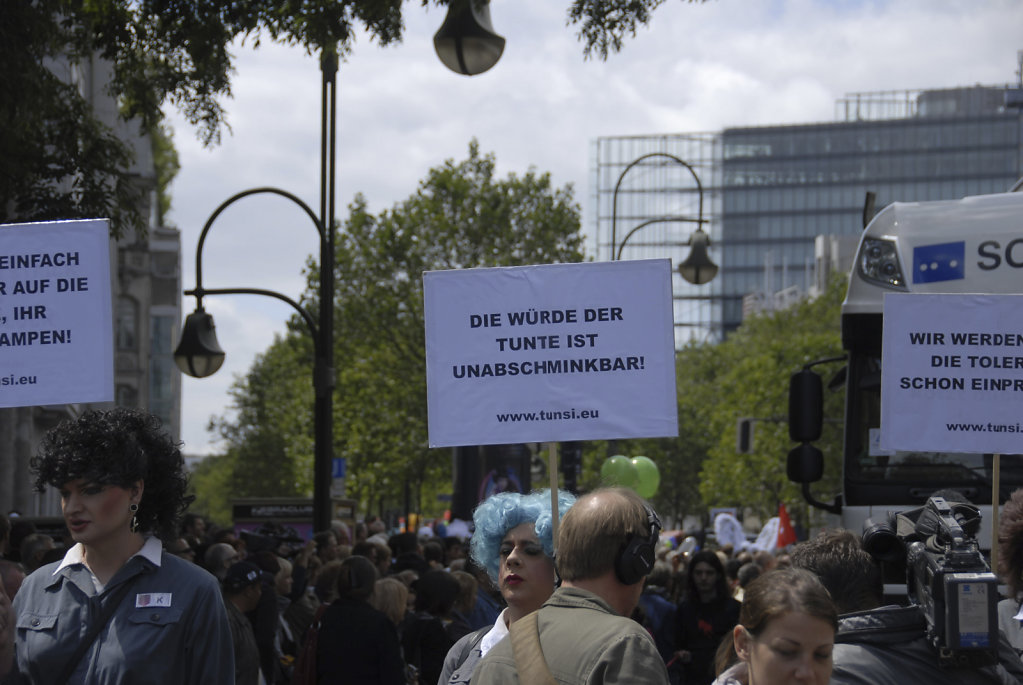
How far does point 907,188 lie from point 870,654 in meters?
151

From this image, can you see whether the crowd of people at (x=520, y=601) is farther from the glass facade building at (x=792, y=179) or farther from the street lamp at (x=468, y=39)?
the glass facade building at (x=792, y=179)

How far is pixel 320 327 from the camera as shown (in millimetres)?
16094

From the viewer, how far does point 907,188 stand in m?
149

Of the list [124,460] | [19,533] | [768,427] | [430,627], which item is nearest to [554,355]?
[124,460]

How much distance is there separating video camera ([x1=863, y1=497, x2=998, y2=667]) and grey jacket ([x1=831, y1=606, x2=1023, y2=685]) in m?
0.07

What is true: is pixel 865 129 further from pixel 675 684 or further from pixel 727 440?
pixel 675 684

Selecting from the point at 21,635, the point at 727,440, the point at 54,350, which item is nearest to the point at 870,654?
the point at 21,635

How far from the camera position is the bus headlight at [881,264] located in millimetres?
9117

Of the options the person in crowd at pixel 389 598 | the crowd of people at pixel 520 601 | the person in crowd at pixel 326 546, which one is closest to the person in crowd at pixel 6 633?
the crowd of people at pixel 520 601

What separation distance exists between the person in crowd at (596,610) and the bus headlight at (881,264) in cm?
590

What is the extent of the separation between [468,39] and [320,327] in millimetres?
7567

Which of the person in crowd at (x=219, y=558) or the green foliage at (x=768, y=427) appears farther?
the green foliage at (x=768, y=427)

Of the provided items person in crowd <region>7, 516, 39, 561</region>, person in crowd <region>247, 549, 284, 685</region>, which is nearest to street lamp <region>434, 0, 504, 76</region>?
person in crowd <region>247, 549, 284, 685</region>

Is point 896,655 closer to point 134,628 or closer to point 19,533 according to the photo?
point 134,628
